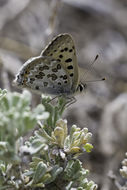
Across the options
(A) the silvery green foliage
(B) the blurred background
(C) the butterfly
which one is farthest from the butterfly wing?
(B) the blurred background

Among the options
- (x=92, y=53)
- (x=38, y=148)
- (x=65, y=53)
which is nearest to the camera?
(x=38, y=148)

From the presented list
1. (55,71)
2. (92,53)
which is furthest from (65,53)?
(92,53)

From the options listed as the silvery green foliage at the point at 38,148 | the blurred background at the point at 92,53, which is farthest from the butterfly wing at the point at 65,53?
the blurred background at the point at 92,53

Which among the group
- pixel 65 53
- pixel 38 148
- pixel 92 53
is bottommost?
pixel 38 148

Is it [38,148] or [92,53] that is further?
→ [92,53]

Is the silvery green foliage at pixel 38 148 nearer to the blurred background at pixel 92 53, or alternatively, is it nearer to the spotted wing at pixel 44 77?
the spotted wing at pixel 44 77

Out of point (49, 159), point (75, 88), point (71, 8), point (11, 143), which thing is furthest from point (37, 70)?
point (71, 8)

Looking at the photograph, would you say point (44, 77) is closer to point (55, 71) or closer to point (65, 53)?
point (55, 71)

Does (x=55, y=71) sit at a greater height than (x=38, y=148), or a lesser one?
Result: greater
